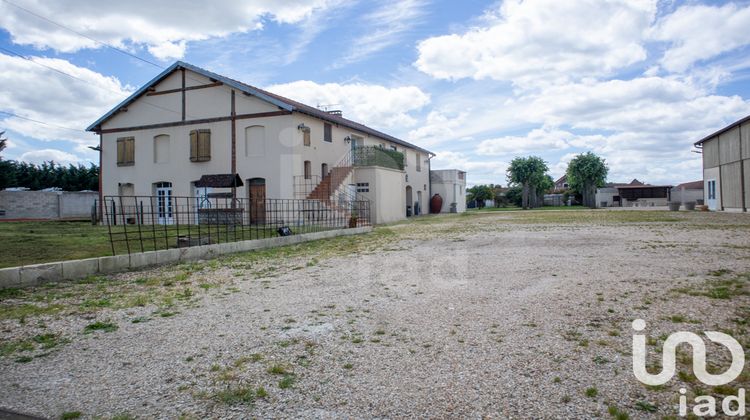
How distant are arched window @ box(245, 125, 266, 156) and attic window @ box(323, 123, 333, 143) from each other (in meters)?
3.60

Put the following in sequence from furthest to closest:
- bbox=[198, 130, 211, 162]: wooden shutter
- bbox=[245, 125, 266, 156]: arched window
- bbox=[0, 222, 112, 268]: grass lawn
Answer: bbox=[198, 130, 211, 162]: wooden shutter, bbox=[245, 125, 266, 156]: arched window, bbox=[0, 222, 112, 268]: grass lawn

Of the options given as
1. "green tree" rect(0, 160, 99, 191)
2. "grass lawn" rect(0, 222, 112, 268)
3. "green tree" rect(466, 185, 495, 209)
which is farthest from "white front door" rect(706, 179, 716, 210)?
"green tree" rect(0, 160, 99, 191)

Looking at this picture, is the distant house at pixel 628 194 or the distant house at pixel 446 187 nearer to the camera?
the distant house at pixel 446 187

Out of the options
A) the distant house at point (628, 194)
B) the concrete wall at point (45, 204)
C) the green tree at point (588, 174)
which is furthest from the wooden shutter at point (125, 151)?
the distant house at point (628, 194)

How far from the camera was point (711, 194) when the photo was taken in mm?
30578

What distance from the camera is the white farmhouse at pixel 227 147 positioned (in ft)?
67.9

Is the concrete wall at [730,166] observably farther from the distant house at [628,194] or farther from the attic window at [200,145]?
the attic window at [200,145]

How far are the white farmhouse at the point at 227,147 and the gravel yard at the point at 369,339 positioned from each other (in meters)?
13.2

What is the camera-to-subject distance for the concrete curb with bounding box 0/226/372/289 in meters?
7.14

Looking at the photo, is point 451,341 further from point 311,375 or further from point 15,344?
point 15,344

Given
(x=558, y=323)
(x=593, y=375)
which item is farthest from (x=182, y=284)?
(x=593, y=375)

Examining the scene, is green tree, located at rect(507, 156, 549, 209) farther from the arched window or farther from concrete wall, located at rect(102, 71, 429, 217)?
the arched window

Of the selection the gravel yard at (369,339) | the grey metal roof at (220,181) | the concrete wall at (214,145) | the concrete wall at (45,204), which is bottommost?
the gravel yard at (369,339)

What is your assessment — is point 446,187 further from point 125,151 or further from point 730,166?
point 125,151
